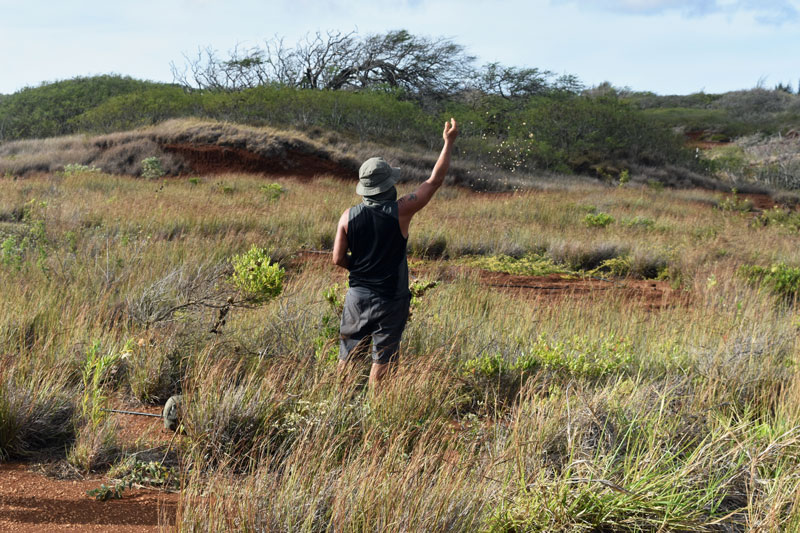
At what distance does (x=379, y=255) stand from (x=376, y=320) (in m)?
0.41

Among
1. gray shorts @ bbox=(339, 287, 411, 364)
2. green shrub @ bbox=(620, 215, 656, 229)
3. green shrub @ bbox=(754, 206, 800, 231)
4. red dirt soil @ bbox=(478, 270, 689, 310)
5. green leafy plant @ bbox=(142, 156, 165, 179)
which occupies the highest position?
green leafy plant @ bbox=(142, 156, 165, 179)

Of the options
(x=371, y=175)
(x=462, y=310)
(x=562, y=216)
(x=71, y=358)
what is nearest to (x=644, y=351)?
(x=462, y=310)

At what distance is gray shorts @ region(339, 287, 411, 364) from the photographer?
403 cm

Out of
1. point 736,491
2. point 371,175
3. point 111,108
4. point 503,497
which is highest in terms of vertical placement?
point 111,108

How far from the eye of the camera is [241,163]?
21.9m

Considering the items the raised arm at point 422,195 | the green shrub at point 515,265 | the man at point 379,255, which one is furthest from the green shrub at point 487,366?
the green shrub at point 515,265

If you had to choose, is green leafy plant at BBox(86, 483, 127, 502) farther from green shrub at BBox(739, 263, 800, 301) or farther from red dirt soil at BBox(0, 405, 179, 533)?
green shrub at BBox(739, 263, 800, 301)

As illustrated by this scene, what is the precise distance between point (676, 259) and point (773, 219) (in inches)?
252

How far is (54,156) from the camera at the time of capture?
67.5 feet

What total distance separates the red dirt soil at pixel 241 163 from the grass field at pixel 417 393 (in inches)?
489

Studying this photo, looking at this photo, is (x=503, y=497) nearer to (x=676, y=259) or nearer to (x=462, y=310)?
(x=462, y=310)

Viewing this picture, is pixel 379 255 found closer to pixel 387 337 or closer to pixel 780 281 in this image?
pixel 387 337

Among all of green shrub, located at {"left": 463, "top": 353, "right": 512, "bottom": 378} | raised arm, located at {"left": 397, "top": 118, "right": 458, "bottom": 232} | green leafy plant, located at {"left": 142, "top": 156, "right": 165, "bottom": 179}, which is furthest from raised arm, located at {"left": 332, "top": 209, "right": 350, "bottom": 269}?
green leafy plant, located at {"left": 142, "top": 156, "right": 165, "bottom": 179}

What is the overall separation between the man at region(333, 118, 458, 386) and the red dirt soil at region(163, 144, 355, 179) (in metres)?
17.8
